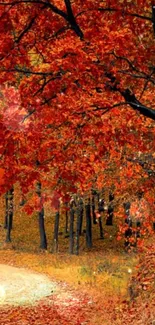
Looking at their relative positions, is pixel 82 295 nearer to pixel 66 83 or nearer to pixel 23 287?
pixel 23 287

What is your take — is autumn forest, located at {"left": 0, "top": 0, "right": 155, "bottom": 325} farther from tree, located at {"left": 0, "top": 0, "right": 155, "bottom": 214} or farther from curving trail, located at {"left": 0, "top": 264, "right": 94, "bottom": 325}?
curving trail, located at {"left": 0, "top": 264, "right": 94, "bottom": 325}

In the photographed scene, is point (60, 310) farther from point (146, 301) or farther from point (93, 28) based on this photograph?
point (93, 28)

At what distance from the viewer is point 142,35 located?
8.10 meters

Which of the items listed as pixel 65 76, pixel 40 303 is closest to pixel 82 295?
pixel 40 303

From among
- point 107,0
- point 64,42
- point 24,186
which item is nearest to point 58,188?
point 24,186

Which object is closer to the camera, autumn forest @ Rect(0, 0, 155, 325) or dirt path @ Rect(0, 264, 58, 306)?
autumn forest @ Rect(0, 0, 155, 325)

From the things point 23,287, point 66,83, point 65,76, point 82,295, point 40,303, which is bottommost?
point 23,287

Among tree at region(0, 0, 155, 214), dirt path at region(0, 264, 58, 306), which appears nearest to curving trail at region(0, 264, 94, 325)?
dirt path at region(0, 264, 58, 306)

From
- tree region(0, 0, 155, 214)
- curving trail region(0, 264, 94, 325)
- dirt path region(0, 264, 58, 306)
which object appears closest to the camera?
tree region(0, 0, 155, 214)

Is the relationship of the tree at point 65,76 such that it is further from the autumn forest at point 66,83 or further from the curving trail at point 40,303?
the curving trail at point 40,303

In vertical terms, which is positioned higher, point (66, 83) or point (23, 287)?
point (66, 83)

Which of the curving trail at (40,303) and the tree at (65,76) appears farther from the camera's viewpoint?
the curving trail at (40,303)

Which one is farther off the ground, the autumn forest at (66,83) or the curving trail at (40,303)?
the autumn forest at (66,83)

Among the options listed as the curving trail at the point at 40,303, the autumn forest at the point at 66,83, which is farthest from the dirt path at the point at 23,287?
the autumn forest at the point at 66,83
